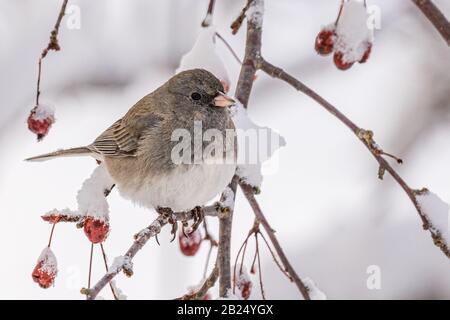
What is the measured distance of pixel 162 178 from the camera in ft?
8.02

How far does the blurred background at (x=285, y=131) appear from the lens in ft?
13.1

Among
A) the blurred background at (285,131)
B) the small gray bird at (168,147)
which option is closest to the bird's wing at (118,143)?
the small gray bird at (168,147)

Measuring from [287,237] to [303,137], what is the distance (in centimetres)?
74

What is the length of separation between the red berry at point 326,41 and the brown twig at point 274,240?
1.97ft

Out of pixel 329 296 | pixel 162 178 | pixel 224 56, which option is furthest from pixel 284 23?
pixel 162 178

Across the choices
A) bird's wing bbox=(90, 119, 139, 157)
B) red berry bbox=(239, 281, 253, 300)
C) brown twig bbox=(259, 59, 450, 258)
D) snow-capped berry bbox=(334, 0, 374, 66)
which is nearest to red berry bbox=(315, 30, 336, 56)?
snow-capped berry bbox=(334, 0, 374, 66)

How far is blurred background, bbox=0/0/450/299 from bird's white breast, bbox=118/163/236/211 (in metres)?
1.31

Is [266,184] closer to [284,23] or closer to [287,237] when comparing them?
[287,237]

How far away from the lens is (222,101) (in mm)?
2480

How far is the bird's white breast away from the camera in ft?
7.82

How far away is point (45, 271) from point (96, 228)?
21 cm

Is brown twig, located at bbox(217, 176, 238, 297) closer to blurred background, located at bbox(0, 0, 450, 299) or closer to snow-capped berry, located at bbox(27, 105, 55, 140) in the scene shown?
snow-capped berry, located at bbox(27, 105, 55, 140)

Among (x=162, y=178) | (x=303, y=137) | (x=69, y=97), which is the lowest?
(x=162, y=178)

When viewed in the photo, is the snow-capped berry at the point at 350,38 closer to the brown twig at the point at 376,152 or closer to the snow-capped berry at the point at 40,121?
the brown twig at the point at 376,152
